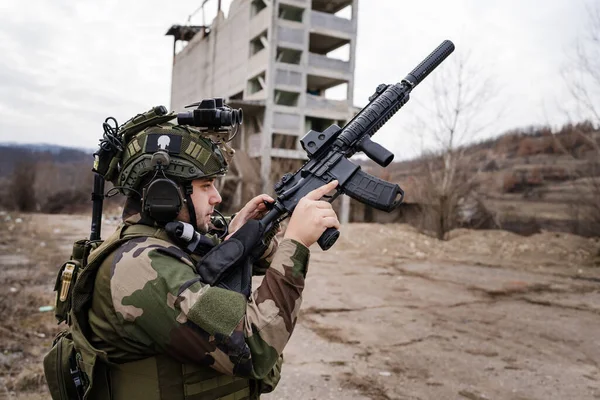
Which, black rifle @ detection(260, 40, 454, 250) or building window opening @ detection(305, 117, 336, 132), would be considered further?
building window opening @ detection(305, 117, 336, 132)

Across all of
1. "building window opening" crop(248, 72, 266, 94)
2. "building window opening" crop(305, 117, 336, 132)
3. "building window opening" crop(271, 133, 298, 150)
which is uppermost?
"building window opening" crop(248, 72, 266, 94)

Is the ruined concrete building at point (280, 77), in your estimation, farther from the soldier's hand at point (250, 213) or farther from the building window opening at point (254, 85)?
the soldier's hand at point (250, 213)

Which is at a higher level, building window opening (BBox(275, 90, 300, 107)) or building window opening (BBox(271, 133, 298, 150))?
building window opening (BBox(275, 90, 300, 107))

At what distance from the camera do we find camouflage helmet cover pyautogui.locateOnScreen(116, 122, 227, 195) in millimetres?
1773

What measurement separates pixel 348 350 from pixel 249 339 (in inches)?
146

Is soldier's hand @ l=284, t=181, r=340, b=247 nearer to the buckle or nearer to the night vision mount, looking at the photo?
the night vision mount

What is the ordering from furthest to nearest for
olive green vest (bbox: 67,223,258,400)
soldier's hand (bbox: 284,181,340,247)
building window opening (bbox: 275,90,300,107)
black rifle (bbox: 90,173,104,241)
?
building window opening (bbox: 275,90,300,107)
black rifle (bbox: 90,173,104,241)
soldier's hand (bbox: 284,181,340,247)
olive green vest (bbox: 67,223,258,400)

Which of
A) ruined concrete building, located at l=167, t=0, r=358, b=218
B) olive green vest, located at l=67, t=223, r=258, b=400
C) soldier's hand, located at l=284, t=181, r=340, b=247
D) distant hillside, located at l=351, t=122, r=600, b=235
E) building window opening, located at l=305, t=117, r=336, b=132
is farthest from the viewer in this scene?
building window opening, located at l=305, t=117, r=336, b=132

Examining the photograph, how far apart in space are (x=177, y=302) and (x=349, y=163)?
4.19 ft

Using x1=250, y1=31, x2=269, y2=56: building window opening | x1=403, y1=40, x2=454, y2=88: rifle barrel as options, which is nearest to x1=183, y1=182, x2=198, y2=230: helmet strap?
→ x1=403, y1=40, x2=454, y2=88: rifle barrel

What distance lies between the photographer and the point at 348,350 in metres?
4.99

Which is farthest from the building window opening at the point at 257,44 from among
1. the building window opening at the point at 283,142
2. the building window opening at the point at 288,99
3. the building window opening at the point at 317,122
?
the building window opening at the point at 283,142

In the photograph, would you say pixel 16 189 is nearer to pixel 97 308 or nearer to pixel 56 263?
pixel 56 263

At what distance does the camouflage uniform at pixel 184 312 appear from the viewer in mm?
1471
